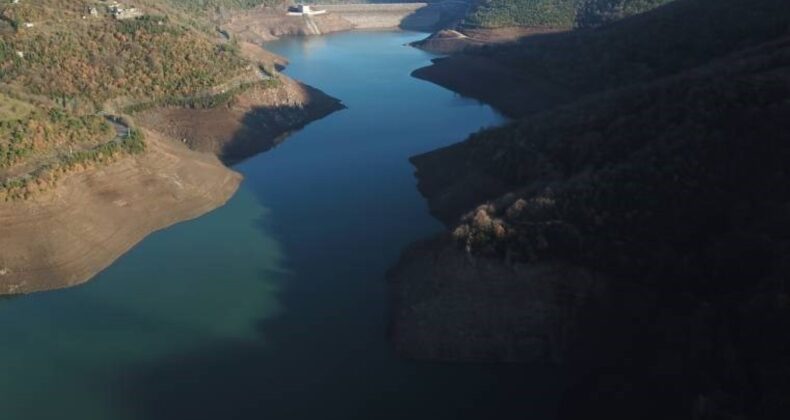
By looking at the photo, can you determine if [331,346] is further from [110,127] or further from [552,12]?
[552,12]

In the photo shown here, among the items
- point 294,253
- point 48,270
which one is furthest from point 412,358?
point 48,270

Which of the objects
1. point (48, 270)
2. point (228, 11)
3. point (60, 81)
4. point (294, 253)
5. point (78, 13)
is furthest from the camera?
point (228, 11)

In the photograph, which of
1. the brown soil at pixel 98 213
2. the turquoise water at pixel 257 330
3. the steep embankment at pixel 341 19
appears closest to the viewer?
the turquoise water at pixel 257 330

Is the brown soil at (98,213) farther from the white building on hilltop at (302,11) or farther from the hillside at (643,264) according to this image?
the white building on hilltop at (302,11)

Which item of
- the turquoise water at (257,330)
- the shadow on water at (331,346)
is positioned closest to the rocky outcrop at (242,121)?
the shadow on water at (331,346)

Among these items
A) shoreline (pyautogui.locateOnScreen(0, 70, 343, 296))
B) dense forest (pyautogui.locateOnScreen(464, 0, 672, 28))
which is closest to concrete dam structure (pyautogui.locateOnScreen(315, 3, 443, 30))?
dense forest (pyautogui.locateOnScreen(464, 0, 672, 28))

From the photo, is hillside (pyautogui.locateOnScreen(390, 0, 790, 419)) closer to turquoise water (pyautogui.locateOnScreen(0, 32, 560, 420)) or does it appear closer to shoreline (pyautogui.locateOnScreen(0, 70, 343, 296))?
turquoise water (pyautogui.locateOnScreen(0, 32, 560, 420))

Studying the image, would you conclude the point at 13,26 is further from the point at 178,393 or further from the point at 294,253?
the point at 178,393
